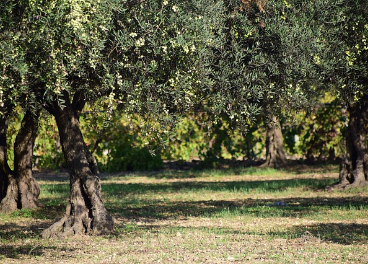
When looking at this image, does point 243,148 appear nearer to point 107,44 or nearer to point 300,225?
point 300,225

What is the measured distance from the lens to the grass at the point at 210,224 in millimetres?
9625

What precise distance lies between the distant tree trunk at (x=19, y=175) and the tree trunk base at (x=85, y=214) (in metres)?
3.39

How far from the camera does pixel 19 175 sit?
14.9 meters

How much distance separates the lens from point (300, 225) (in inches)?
484

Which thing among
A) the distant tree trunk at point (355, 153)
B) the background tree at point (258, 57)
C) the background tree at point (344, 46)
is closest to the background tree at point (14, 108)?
the background tree at point (258, 57)

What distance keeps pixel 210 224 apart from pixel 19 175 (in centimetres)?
532

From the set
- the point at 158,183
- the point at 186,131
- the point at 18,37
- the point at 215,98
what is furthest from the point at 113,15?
the point at 186,131

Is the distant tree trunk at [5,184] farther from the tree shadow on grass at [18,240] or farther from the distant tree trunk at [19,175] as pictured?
the tree shadow on grass at [18,240]

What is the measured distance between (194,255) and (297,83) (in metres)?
4.74

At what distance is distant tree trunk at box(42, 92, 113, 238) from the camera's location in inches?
462

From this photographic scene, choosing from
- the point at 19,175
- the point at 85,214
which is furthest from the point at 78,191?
the point at 19,175

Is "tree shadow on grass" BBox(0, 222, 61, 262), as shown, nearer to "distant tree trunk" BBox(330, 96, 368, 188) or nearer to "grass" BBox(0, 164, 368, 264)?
"grass" BBox(0, 164, 368, 264)

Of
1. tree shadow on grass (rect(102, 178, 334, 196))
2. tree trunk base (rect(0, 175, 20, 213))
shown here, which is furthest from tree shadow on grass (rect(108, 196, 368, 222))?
tree trunk base (rect(0, 175, 20, 213))

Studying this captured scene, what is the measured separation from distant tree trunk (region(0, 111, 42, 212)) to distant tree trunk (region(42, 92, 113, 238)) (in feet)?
9.57
